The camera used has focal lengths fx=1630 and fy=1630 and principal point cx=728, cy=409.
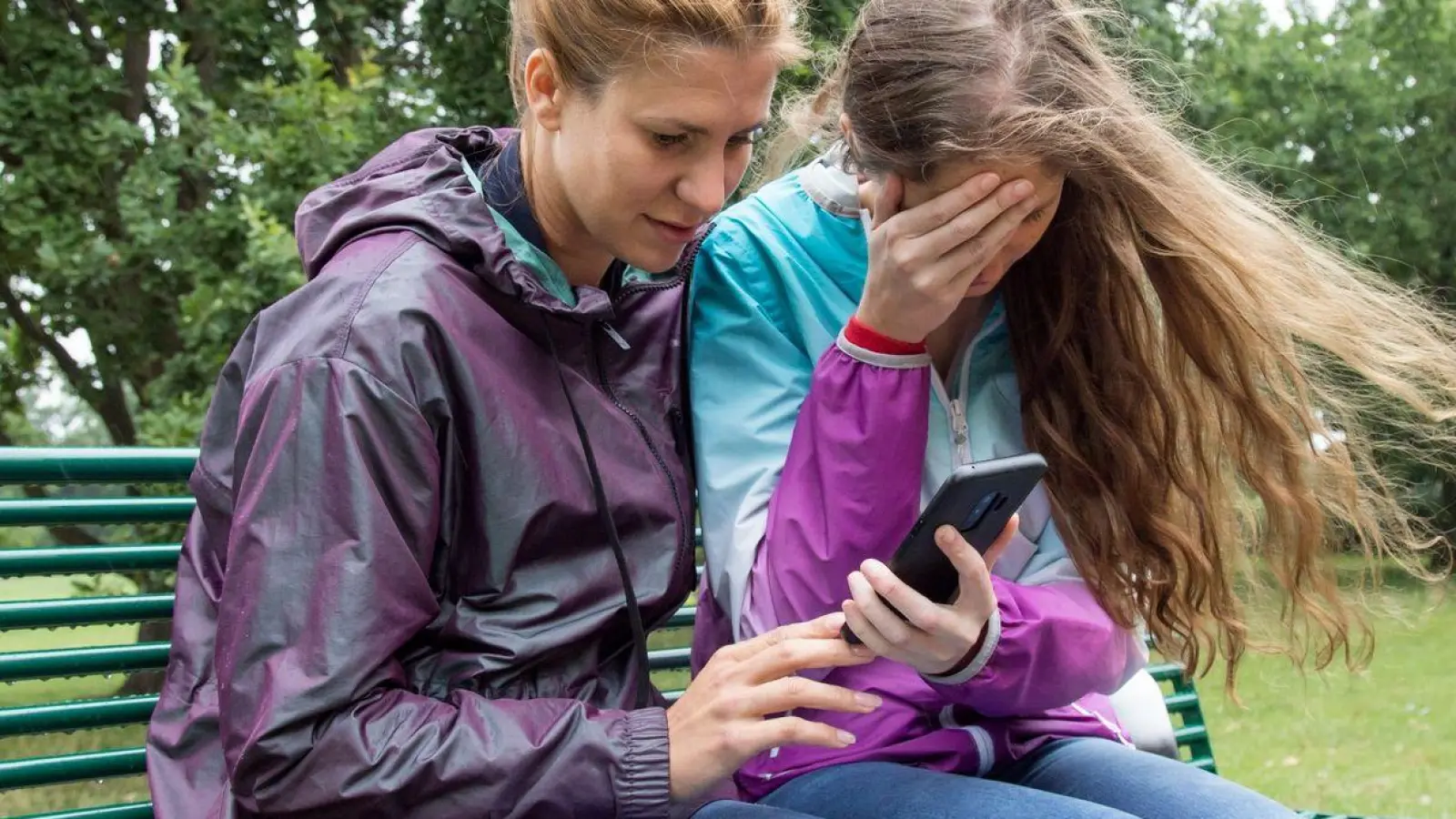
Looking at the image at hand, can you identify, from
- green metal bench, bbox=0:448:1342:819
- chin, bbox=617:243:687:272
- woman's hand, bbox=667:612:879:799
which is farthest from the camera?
green metal bench, bbox=0:448:1342:819

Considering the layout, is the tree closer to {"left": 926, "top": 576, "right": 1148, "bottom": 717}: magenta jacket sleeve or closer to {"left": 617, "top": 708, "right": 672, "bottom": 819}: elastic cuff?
{"left": 926, "top": 576, "right": 1148, "bottom": 717}: magenta jacket sleeve

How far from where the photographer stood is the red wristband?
231 cm

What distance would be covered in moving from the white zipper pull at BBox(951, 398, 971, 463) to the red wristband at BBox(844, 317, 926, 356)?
0.80ft

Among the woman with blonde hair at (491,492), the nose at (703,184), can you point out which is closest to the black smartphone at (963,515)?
the woman with blonde hair at (491,492)

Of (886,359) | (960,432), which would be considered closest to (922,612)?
(886,359)

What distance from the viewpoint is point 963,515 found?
6.77ft

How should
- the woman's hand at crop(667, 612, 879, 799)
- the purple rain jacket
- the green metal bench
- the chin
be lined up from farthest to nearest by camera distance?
the green metal bench, the chin, the woman's hand at crop(667, 612, 879, 799), the purple rain jacket

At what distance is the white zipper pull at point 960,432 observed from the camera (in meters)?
2.53

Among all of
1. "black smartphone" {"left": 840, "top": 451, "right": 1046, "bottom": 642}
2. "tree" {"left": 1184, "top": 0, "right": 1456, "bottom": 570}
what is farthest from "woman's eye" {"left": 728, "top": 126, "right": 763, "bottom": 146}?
"tree" {"left": 1184, "top": 0, "right": 1456, "bottom": 570}

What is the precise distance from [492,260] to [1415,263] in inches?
335

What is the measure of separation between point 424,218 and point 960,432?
0.89 m

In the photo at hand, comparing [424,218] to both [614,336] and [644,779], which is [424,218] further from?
[644,779]

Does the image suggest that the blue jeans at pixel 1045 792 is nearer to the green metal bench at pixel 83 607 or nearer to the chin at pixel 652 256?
the chin at pixel 652 256

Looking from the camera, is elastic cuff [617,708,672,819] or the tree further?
the tree
